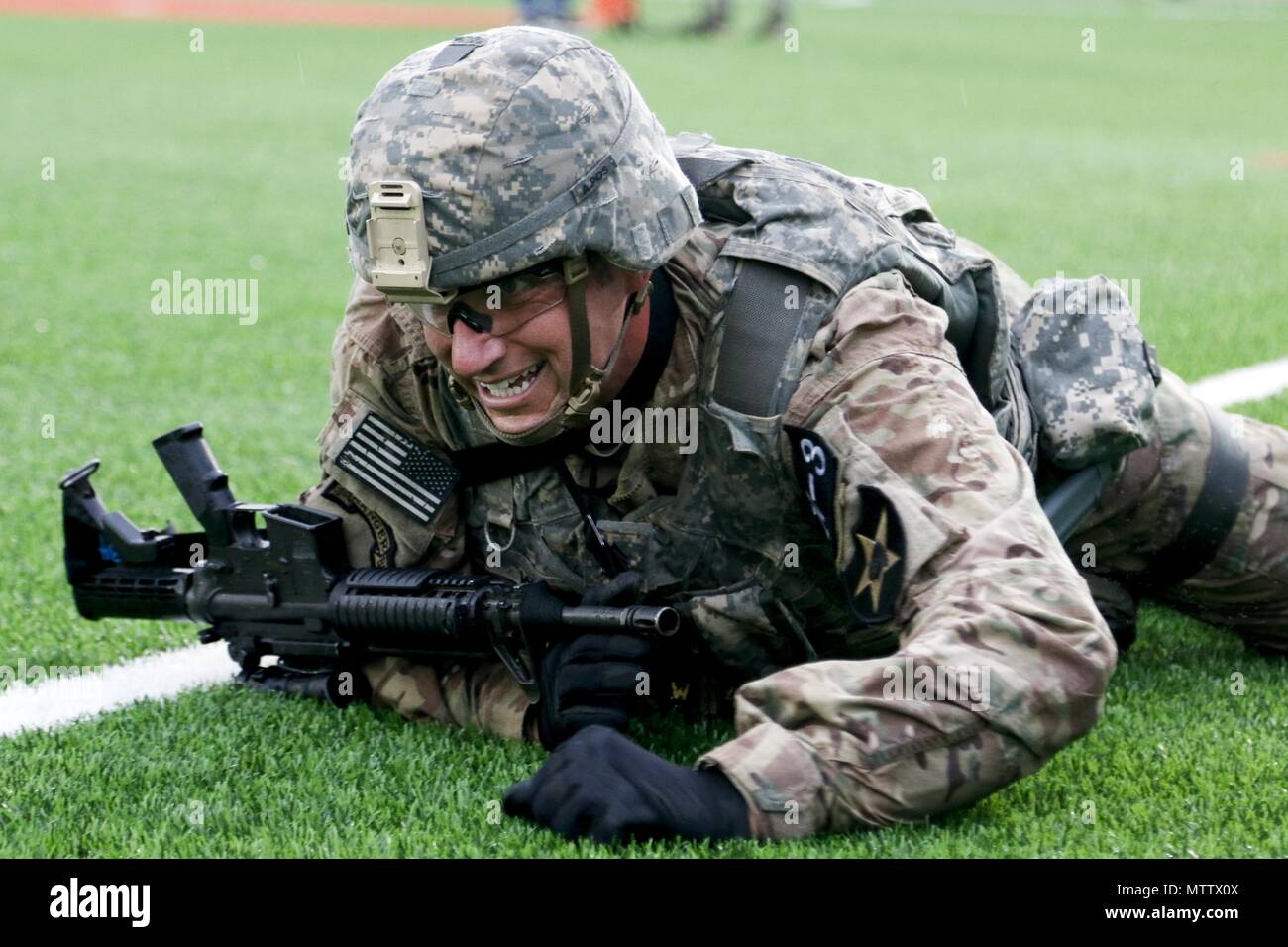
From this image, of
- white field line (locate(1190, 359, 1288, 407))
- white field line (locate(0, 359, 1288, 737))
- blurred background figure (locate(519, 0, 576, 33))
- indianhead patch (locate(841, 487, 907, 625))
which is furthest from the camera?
blurred background figure (locate(519, 0, 576, 33))

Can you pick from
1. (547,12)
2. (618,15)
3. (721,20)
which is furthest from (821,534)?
(721,20)

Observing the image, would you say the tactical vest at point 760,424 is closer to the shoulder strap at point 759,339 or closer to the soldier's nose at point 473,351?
the shoulder strap at point 759,339

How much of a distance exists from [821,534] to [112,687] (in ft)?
5.24

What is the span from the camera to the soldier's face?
2.95m

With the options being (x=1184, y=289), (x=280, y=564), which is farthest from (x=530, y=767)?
(x=1184, y=289)

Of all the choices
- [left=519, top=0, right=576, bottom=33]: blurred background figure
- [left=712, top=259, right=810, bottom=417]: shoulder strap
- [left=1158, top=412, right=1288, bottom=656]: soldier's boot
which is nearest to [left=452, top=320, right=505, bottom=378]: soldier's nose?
[left=712, top=259, right=810, bottom=417]: shoulder strap

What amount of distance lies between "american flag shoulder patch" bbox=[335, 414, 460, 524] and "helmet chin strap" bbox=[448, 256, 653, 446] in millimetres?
260

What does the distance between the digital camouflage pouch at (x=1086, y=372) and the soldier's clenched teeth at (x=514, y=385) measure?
105 centimetres

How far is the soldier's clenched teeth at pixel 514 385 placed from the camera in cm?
301

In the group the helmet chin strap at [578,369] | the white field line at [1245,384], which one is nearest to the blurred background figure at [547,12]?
the white field line at [1245,384]

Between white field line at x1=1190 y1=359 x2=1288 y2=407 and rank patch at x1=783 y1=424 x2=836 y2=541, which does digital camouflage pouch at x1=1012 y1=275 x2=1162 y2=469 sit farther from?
white field line at x1=1190 y1=359 x2=1288 y2=407

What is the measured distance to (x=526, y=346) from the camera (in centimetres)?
298

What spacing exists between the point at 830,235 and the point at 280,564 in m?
1.23

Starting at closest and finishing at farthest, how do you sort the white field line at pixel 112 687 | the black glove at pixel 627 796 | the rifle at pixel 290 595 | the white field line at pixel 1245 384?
the black glove at pixel 627 796, the rifle at pixel 290 595, the white field line at pixel 112 687, the white field line at pixel 1245 384
